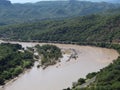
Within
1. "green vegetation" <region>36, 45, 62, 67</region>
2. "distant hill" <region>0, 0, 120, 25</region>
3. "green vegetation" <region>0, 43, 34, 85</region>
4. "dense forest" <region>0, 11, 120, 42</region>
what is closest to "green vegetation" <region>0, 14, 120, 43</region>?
"dense forest" <region>0, 11, 120, 42</region>

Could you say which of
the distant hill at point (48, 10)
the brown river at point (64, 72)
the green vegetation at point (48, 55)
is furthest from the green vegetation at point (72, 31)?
the distant hill at point (48, 10)

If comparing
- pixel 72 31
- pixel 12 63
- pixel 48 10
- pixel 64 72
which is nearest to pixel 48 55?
pixel 12 63

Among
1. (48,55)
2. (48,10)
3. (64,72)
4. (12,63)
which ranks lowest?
(64,72)

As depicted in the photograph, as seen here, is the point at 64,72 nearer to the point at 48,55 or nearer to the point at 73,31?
the point at 48,55

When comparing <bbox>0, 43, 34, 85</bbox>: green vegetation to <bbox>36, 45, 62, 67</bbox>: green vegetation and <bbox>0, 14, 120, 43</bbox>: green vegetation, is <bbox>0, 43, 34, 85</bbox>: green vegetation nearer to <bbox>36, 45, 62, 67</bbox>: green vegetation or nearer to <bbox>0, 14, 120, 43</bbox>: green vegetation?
<bbox>36, 45, 62, 67</bbox>: green vegetation

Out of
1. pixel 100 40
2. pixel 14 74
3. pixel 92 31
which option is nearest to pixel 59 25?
pixel 92 31
